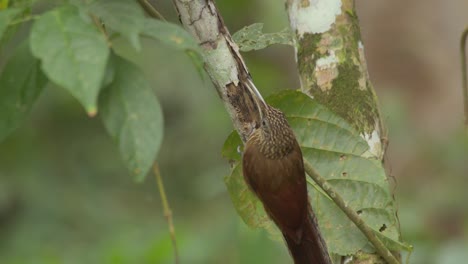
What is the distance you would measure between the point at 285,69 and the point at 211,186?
3502 mm

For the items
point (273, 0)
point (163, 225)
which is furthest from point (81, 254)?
point (273, 0)

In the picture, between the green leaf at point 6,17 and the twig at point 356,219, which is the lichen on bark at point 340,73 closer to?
the twig at point 356,219

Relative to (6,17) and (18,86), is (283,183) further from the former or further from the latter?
(6,17)

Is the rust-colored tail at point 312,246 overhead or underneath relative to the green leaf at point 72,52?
underneath

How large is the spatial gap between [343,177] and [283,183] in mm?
183

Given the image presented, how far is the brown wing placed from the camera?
111 inches

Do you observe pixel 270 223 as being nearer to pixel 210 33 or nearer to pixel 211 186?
pixel 210 33

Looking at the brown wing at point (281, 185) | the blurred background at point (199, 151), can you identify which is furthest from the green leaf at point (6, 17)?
the blurred background at point (199, 151)

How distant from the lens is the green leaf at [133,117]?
1.89 metres

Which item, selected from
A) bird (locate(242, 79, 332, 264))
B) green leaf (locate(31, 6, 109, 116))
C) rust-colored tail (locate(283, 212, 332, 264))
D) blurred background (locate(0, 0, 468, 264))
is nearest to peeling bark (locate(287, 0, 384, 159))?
bird (locate(242, 79, 332, 264))

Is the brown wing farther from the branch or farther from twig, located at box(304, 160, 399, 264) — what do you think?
the branch

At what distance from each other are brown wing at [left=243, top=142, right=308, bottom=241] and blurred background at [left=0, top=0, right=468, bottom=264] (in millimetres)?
2376

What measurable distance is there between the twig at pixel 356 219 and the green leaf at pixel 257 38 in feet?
1.33

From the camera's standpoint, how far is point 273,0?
7.40 metres
